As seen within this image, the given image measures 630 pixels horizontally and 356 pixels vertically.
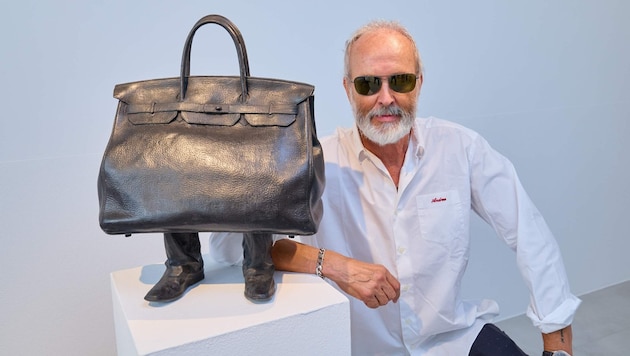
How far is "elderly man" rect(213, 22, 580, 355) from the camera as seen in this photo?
1222 millimetres

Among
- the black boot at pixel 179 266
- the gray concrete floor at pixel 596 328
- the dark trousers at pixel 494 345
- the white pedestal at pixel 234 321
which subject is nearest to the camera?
the white pedestal at pixel 234 321

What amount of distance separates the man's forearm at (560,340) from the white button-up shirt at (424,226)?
0.24 feet

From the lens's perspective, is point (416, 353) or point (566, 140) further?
point (566, 140)

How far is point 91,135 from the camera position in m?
1.41

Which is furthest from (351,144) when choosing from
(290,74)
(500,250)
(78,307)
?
(500,250)

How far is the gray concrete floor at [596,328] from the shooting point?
7.03ft

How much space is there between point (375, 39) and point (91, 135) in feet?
2.57

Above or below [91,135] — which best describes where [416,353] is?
below

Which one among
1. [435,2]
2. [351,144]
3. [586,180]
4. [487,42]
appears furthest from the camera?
[586,180]

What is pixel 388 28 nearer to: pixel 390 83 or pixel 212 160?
pixel 390 83

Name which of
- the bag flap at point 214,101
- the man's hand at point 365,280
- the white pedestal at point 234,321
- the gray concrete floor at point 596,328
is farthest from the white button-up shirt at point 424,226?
the gray concrete floor at point 596,328

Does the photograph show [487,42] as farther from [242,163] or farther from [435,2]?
[242,163]

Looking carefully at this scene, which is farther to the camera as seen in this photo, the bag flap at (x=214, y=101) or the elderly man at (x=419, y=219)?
the elderly man at (x=419, y=219)

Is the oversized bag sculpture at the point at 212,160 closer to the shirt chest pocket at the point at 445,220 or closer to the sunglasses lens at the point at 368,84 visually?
the sunglasses lens at the point at 368,84
